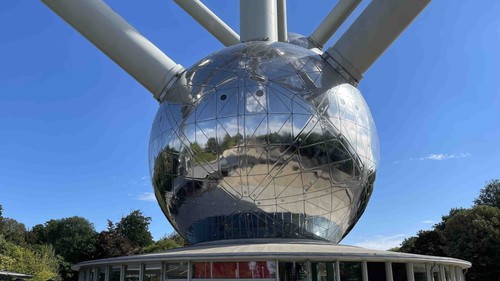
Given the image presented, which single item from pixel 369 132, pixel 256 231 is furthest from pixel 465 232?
pixel 256 231

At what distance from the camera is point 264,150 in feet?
44.3

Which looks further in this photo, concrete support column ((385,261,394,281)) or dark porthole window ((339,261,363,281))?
concrete support column ((385,261,394,281))

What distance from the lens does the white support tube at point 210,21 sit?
77.6 feet

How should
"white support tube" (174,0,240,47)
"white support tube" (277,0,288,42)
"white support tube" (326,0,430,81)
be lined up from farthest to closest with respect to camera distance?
1. "white support tube" (174,0,240,47)
2. "white support tube" (277,0,288,42)
3. "white support tube" (326,0,430,81)

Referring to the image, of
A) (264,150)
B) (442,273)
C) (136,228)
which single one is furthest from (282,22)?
(136,228)

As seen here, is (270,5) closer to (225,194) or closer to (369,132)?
(369,132)

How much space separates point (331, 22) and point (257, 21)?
7028mm

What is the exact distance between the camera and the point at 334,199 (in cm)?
1423

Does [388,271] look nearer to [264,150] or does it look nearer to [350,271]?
[350,271]

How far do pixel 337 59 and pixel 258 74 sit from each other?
318 centimetres

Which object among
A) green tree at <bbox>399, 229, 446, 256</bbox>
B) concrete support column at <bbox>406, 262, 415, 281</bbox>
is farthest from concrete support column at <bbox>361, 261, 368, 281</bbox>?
green tree at <bbox>399, 229, 446, 256</bbox>

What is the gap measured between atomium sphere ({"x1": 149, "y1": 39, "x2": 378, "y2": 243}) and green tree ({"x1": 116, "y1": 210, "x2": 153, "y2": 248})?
143 feet

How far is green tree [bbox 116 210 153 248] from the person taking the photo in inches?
2242

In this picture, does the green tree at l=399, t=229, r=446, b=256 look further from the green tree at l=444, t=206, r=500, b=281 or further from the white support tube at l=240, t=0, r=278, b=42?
the white support tube at l=240, t=0, r=278, b=42
